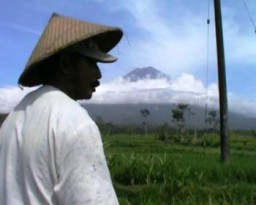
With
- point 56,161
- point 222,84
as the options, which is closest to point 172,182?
point 56,161

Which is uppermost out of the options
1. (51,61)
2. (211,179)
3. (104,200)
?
(51,61)

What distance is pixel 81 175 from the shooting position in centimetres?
165

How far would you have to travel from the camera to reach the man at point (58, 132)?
1651mm

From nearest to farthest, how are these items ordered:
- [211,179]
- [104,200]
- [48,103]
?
[104,200], [48,103], [211,179]

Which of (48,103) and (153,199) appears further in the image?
(153,199)

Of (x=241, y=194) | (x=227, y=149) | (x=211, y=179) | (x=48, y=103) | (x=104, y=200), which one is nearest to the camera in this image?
(x=104, y=200)

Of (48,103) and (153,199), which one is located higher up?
(48,103)

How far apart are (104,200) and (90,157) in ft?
0.40

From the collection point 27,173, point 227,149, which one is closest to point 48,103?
point 27,173

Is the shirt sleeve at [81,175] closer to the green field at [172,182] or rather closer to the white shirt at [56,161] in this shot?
the white shirt at [56,161]

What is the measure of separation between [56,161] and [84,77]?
321 mm

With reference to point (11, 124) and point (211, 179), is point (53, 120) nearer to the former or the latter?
point (11, 124)

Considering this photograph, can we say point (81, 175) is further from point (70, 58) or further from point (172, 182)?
point (172, 182)

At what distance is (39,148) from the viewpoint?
5.53 feet
